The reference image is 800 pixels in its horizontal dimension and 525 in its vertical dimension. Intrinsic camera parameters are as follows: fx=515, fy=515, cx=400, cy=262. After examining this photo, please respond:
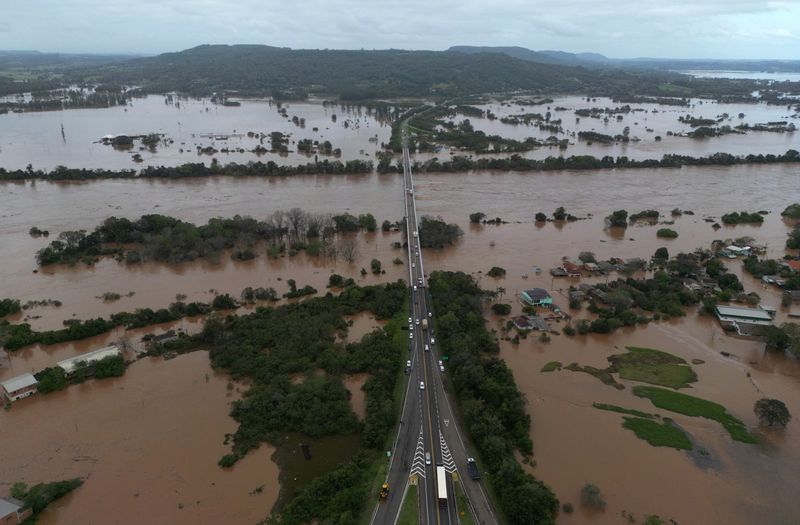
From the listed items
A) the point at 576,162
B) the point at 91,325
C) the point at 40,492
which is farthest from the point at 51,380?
the point at 576,162

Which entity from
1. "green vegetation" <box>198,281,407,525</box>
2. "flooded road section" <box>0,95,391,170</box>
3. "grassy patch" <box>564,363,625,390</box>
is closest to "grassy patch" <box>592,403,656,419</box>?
"grassy patch" <box>564,363,625,390</box>

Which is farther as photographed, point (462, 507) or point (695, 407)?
point (695, 407)

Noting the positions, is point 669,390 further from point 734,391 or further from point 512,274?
point 512,274

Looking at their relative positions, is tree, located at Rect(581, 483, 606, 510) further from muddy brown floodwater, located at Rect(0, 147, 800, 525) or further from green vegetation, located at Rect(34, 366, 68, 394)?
green vegetation, located at Rect(34, 366, 68, 394)

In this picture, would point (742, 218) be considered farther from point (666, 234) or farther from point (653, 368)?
point (653, 368)

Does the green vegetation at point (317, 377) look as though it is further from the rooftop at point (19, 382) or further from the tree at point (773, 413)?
the tree at point (773, 413)

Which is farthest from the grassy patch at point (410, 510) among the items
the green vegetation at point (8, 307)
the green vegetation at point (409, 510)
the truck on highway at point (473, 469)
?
the green vegetation at point (8, 307)

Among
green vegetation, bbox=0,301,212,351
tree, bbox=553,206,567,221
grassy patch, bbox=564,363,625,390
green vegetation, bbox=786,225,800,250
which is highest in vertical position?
tree, bbox=553,206,567,221
